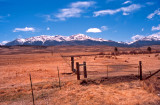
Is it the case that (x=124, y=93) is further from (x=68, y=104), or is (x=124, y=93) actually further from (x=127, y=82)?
(x=68, y=104)

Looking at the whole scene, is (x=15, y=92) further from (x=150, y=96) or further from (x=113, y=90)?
(x=150, y=96)

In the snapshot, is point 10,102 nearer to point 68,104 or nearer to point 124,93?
point 68,104

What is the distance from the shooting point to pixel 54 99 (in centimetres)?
890

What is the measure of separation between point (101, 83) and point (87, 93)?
2.62m

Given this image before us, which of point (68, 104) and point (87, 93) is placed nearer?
point (68, 104)

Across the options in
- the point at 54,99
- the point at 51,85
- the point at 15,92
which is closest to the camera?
the point at 54,99

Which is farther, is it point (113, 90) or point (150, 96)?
point (113, 90)

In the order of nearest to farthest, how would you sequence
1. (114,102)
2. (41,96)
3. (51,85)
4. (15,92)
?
(114,102), (41,96), (15,92), (51,85)

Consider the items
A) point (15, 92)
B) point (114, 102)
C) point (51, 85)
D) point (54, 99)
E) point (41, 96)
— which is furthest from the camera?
point (51, 85)

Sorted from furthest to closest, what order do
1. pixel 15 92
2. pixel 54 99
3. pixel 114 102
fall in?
pixel 15 92 < pixel 54 99 < pixel 114 102

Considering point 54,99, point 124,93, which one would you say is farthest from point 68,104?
point 124,93

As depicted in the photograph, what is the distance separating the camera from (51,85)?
11727mm

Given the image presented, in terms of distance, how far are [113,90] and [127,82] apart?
90.6 inches

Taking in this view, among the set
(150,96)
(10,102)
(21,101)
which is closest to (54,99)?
(21,101)
